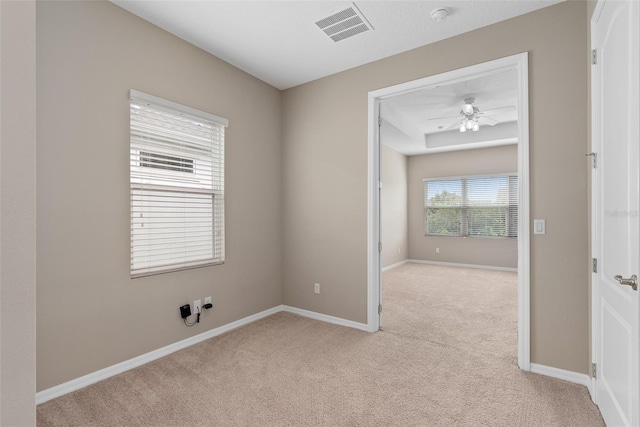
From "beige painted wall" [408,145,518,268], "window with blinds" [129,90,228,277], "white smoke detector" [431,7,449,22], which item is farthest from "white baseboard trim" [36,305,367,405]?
"beige painted wall" [408,145,518,268]

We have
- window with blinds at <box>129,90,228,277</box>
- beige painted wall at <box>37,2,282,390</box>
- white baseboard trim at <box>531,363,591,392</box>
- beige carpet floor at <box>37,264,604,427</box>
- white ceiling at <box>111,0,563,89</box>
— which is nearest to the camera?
beige carpet floor at <box>37,264,604,427</box>

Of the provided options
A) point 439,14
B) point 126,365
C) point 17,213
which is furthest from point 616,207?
point 126,365

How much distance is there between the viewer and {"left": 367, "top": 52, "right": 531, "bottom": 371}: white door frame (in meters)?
2.39

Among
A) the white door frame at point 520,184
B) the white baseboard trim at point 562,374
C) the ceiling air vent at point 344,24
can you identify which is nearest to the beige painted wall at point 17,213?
the ceiling air vent at point 344,24

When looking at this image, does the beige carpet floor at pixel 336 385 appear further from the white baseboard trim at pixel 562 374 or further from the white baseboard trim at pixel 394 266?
the white baseboard trim at pixel 394 266

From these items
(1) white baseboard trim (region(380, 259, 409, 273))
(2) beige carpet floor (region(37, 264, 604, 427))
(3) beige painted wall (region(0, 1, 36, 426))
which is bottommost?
(2) beige carpet floor (region(37, 264, 604, 427))

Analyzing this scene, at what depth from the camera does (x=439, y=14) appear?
238cm

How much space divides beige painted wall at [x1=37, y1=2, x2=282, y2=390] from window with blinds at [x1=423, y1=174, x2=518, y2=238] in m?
5.82

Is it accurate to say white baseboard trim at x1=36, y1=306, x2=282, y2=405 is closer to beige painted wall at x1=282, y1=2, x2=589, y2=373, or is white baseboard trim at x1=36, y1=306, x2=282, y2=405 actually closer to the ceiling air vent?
beige painted wall at x1=282, y1=2, x2=589, y2=373

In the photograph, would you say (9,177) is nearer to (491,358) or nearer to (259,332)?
(259,332)

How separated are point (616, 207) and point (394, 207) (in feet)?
18.5

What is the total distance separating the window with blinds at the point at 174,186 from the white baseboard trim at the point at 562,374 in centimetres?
285

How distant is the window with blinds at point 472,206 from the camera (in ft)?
22.0

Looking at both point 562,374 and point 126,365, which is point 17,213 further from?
point 562,374
